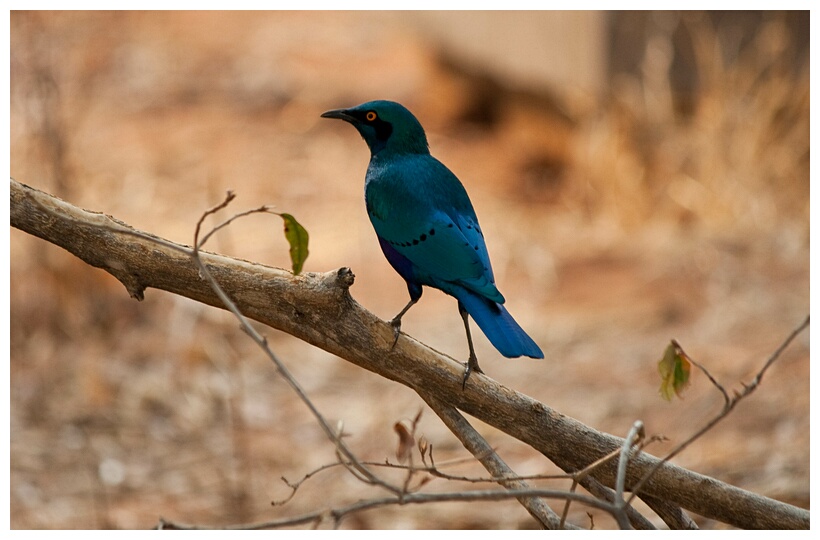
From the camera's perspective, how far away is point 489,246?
6.15 m

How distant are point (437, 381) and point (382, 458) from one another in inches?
89.9

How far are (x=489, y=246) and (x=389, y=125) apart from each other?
4.44m

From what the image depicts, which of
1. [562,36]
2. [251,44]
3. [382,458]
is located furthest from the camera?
[251,44]

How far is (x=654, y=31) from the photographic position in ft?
19.5

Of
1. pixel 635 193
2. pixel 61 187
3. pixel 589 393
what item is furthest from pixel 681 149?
pixel 61 187

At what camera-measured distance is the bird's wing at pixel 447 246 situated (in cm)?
164

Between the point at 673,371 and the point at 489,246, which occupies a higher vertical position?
the point at 489,246

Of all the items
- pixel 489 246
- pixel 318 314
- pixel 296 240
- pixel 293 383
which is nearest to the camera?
pixel 293 383

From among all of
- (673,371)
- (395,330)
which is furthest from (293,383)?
(673,371)

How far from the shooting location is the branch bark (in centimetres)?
179

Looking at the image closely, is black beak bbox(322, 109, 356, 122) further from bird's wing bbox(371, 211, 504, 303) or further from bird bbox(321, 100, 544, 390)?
bird's wing bbox(371, 211, 504, 303)

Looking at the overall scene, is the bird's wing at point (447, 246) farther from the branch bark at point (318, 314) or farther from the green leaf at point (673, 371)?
the green leaf at point (673, 371)

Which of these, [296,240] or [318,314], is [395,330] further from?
[296,240]

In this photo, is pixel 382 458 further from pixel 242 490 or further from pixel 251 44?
pixel 251 44
